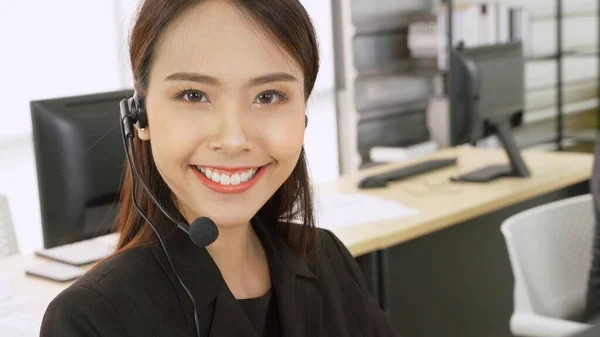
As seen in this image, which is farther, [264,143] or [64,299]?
[264,143]

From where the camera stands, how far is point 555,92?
5523 mm

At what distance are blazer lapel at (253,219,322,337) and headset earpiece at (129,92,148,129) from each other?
1.02 feet

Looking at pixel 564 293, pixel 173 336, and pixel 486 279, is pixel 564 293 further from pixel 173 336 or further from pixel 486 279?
pixel 173 336

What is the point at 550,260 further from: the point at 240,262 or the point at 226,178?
the point at 226,178

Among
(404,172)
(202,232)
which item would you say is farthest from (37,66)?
(202,232)

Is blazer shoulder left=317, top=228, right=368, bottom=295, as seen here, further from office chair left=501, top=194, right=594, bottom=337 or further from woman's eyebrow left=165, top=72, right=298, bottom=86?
office chair left=501, top=194, right=594, bottom=337

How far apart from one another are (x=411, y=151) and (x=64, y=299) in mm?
3483

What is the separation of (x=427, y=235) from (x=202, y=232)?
158 centimetres

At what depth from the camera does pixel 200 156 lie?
106 centimetres

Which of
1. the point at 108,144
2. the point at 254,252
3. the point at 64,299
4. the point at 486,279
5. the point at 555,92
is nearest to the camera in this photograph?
the point at 64,299

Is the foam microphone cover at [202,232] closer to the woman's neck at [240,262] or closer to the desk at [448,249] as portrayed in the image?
the woman's neck at [240,262]

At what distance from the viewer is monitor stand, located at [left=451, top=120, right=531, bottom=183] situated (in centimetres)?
294

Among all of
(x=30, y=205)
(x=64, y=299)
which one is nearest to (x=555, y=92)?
(x=30, y=205)

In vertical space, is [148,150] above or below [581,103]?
above
